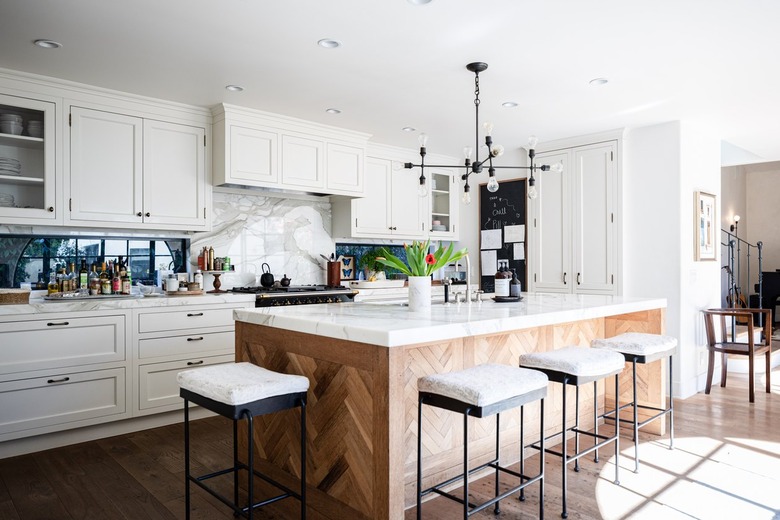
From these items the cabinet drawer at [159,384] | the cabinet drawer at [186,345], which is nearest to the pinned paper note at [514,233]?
the cabinet drawer at [186,345]

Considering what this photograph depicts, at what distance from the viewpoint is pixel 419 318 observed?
2352 millimetres

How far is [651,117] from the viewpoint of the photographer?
184 inches

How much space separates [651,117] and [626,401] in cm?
253

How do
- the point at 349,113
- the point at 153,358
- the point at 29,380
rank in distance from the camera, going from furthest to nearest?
the point at 349,113, the point at 153,358, the point at 29,380

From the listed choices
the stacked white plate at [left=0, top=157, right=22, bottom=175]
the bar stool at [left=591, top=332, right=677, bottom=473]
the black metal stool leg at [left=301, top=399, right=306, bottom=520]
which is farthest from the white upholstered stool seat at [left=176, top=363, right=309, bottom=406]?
the stacked white plate at [left=0, top=157, right=22, bottom=175]

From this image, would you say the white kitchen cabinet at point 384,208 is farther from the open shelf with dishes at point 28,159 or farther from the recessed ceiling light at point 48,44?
the recessed ceiling light at point 48,44

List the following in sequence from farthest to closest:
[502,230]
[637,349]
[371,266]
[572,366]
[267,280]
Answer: [502,230] < [371,266] < [267,280] < [637,349] < [572,366]

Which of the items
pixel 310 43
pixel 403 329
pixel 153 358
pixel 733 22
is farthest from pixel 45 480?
pixel 733 22

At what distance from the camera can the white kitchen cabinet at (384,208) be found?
5.49m

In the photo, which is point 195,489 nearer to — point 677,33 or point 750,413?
point 677,33

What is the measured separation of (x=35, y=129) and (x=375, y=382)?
326cm

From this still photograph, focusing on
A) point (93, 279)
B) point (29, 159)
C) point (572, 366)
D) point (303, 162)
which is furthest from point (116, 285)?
point (572, 366)

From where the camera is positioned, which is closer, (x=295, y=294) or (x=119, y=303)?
(x=119, y=303)

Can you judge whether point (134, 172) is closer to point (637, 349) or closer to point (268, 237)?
point (268, 237)
